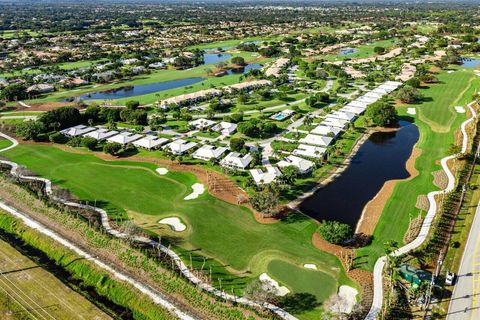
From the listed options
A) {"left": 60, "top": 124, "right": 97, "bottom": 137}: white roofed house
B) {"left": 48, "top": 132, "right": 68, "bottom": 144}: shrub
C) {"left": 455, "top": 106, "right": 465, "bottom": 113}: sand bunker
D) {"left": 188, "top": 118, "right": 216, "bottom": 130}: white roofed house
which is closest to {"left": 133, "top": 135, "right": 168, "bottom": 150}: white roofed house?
{"left": 188, "top": 118, "right": 216, "bottom": 130}: white roofed house

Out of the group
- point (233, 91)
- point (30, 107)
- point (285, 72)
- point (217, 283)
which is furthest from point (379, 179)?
point (30, 107)

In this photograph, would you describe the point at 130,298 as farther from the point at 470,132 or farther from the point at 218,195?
the point at 470,132

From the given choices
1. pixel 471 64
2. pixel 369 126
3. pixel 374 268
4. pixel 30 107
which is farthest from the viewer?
pixel 471 64

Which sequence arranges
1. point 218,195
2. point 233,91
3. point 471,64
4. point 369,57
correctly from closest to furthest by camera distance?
point 218,195 → point 233,91 → point 471,64 → point 369,57

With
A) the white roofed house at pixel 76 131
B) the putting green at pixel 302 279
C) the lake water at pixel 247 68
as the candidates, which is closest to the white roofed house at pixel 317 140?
the putting green at pixel 302 279

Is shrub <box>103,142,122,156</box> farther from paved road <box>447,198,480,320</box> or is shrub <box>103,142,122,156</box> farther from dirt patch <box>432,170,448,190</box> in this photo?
→ paved road <box>447,198,480,320</box>

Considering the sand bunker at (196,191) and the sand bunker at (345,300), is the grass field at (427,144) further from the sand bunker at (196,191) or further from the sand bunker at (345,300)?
the sand bunker at (196,191)
